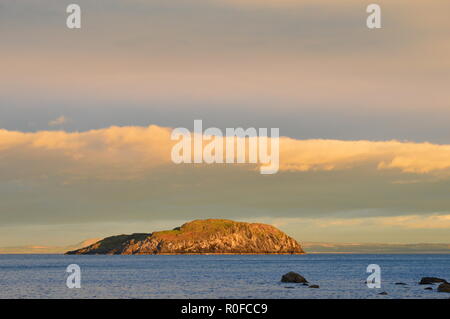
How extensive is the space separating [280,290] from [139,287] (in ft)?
77.1
